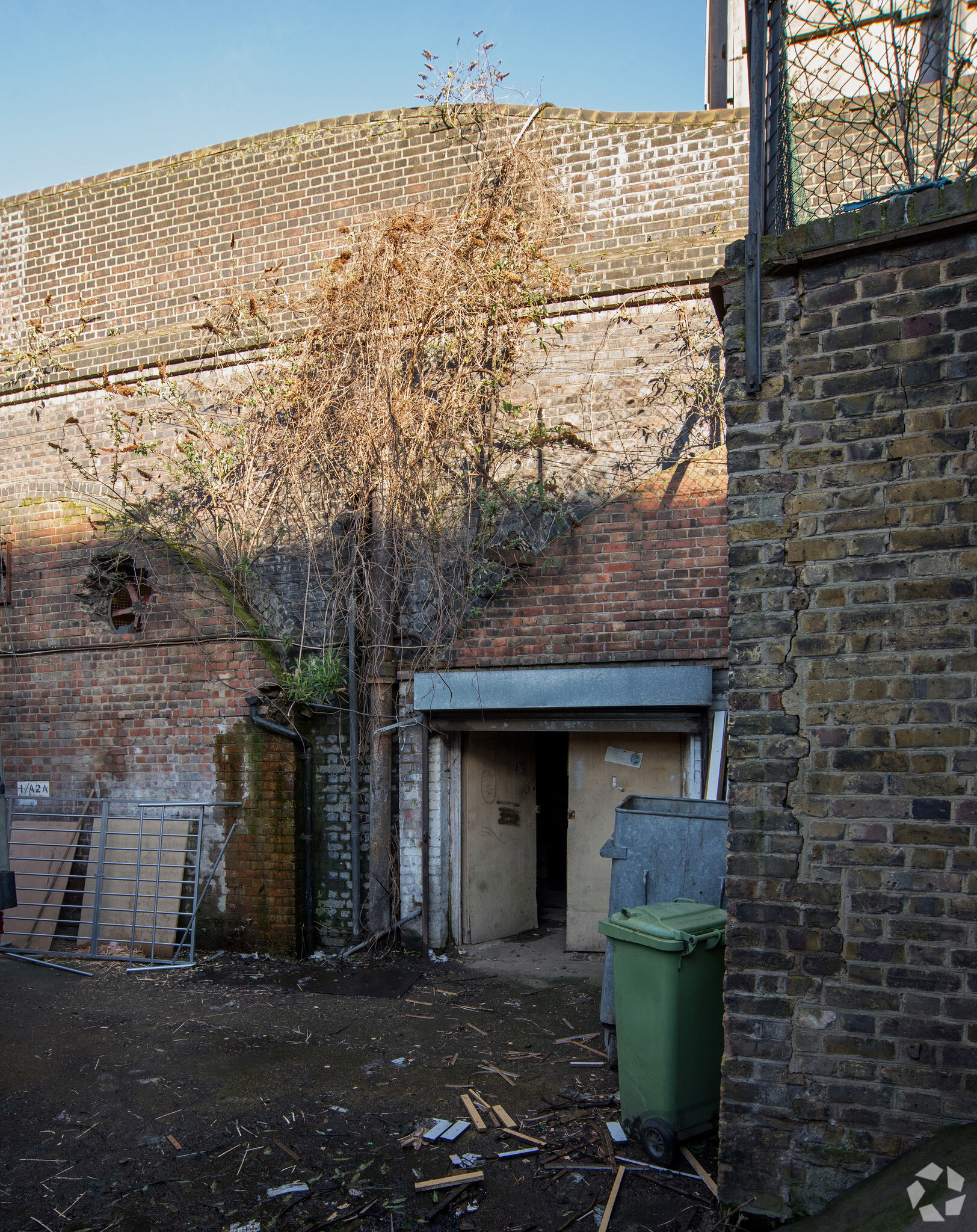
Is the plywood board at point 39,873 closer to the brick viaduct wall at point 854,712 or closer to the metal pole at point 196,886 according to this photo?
the metal pole at point 196,886

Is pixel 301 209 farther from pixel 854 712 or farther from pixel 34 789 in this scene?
pixel 854 712

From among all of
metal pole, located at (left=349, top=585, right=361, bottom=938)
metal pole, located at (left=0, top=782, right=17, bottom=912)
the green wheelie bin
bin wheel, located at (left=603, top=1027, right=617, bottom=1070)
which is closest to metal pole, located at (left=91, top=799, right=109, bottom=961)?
metal pole, located at (left=349, top=585, right=361, bottom=938)

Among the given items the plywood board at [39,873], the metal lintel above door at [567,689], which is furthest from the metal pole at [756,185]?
the plywood board at [39,873]

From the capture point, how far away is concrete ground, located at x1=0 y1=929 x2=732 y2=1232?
3453 mm

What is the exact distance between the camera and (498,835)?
7.65 metres

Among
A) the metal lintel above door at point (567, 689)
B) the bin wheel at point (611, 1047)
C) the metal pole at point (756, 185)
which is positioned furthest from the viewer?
the metal lintel above door at point (567, 689)

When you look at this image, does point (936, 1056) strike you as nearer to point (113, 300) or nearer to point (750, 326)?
point (750, 326)

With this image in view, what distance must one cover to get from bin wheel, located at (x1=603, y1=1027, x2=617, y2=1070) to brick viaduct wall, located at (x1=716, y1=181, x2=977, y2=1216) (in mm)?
1597

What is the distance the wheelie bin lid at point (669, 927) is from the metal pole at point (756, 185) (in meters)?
2.30

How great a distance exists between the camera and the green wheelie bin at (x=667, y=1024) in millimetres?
3676

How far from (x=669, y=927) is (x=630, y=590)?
126 inches

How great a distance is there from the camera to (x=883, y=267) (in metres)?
3.18

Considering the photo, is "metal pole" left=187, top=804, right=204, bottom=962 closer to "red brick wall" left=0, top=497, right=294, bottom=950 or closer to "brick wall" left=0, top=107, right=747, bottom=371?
"red brick wall" left=0, top=497, right=294, bottom=950

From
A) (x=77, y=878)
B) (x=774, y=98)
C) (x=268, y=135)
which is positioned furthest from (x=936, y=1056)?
(x=268, y=135)
